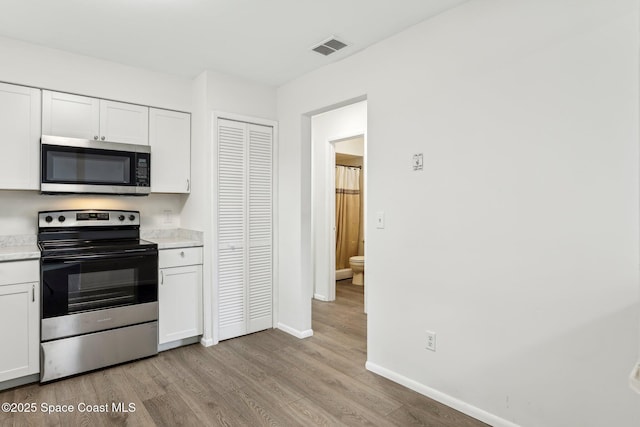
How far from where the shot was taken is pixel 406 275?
8.29 feet

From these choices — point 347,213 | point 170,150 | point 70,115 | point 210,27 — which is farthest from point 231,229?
point 347,213

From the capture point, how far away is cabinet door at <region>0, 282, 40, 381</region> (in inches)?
95.1

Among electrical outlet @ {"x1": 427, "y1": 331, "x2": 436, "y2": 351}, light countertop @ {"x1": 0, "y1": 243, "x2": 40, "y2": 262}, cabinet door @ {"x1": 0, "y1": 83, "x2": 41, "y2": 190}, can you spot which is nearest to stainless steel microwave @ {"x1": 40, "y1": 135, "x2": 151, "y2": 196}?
cabinet door @ {"x1": 0, "y1": 83, "x2": 41, "y2": 190}

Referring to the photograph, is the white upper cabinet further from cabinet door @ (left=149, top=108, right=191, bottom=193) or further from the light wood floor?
the light wood floor

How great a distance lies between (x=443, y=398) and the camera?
90.2 inches

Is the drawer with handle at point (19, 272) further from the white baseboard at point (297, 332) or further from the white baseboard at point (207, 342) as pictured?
the white baseboard at point (297, 332)

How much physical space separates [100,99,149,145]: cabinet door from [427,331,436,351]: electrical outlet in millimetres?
2843

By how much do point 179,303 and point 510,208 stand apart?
2.70 metres

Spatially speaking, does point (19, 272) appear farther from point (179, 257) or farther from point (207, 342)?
point (207, 342)

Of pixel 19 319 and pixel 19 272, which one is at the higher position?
pixel 19 272

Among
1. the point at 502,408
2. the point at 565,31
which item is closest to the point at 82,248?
the point at 502,408

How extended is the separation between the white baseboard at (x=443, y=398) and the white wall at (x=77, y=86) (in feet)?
8.28

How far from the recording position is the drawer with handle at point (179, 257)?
3096 millimetres

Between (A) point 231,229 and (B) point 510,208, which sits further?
(A) point 231,229
